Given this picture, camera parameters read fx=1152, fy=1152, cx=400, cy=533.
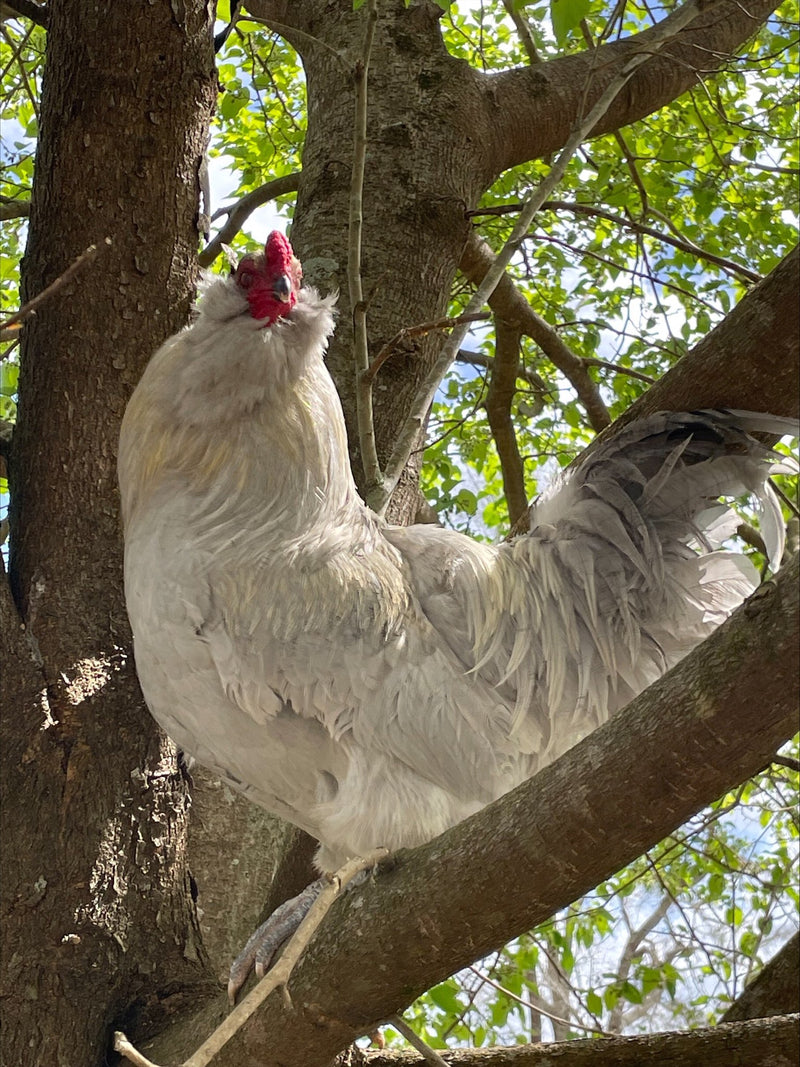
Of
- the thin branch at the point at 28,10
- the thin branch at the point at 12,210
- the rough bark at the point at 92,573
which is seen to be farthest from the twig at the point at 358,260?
the thin branch at the point at 12,210

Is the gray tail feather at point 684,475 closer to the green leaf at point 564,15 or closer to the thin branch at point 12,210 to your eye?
the green leaf at point 564,15

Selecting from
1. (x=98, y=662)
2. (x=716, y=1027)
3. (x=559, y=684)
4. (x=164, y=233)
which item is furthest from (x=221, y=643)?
(x=716, y=1027)

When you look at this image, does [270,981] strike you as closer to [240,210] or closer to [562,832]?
[562,832]

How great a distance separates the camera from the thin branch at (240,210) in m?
3.97

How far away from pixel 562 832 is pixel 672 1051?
1.08 meters

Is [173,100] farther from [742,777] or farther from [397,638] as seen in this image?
[742,777]

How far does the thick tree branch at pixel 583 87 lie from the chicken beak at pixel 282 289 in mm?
1585

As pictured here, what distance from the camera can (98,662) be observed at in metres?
3.00

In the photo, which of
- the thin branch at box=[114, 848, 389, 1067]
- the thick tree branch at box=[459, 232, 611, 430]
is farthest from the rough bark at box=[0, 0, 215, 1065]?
the thick tree branch at box=[459, 232, 611, 430]

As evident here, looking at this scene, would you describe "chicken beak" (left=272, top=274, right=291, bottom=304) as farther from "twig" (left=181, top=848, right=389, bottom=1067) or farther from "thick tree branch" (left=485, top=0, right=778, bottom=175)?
"thick tree branch" (left=485, top=0, right=778, bottom=175)

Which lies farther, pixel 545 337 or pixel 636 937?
pixel 636 937

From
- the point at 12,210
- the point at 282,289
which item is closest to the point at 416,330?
the point at 282,289

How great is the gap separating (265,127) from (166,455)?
3.86 meters

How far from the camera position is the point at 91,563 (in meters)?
3.05
